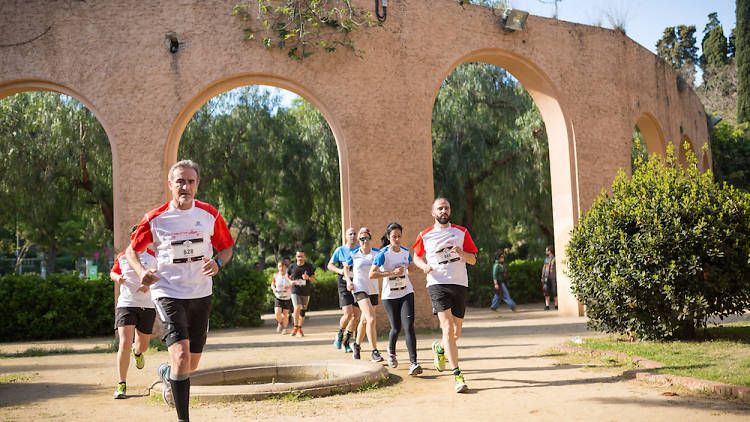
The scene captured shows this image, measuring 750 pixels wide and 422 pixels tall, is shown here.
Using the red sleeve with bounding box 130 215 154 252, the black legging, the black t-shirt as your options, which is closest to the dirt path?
the black legging

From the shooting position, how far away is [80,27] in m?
11.4

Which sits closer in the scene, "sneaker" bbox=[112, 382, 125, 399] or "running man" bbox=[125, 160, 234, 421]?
"running man" bbox=[125, 160, 234, 421]

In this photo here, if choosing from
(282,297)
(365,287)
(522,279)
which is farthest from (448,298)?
(522,279)

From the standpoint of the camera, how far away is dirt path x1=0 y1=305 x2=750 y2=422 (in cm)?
495

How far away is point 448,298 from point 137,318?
10.5 ft

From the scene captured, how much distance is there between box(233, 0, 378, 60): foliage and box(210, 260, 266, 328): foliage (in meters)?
6.45

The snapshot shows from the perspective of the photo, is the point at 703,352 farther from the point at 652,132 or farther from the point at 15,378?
the point at 652,132

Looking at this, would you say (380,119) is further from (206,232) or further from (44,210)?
(44,210)

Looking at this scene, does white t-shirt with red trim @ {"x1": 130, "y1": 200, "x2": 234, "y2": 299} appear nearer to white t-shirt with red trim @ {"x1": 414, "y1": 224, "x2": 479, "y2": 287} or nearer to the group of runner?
the group of runner

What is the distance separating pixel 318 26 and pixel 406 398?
25.7 ft

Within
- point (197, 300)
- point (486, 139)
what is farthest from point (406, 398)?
point (486, 139)

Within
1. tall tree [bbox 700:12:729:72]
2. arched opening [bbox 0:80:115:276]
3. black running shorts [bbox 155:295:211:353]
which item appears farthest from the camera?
tall tree [bbox 700:12:729:72]

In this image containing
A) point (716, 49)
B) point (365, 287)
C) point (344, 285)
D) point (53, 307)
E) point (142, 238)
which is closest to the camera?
point (142, 238)

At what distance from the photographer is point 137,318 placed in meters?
6.55
